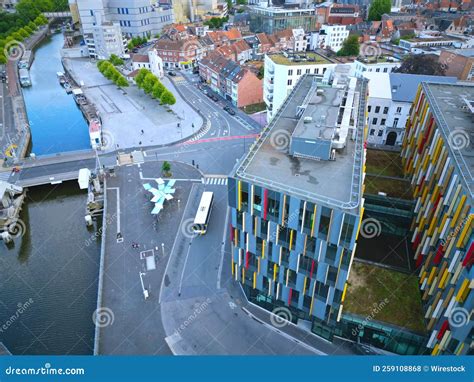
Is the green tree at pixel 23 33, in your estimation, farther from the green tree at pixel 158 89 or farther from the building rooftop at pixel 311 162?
the building rooftop at pixel 311 162

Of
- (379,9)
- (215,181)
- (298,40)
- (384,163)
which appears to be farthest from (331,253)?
(379,9)

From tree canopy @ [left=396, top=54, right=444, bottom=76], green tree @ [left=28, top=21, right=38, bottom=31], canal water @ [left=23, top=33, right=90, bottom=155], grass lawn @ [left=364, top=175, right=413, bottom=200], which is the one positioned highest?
tree canopy @ [left=396, top=54, right=444, bottom=76]

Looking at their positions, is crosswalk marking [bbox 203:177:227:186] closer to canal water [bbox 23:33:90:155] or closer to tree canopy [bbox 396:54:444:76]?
canal water [bbox 23:33:90:155]

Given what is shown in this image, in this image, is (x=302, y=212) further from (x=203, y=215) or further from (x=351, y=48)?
(x=351, y=48)

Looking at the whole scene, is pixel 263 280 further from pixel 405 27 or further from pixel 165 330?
pixel 405 27

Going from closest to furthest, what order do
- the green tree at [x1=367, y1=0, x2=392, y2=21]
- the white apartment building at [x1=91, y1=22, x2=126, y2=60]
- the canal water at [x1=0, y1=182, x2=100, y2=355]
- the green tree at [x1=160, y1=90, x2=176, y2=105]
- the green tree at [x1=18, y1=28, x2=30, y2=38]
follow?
the canal water at [x1=0, y1=182, x2=100, y2=355], the green tree at [x1=160, y1=90, x2=176, y2=105], the white apartment building at [x1=91, y1=22, x2=126, y2=60], the green tree at [x1=18, y1=28, x2=30, y2=38], the green tree at [x1=367, y1=0, x2=392, y2=21]

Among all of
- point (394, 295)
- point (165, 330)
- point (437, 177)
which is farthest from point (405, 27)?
point (165, 330)

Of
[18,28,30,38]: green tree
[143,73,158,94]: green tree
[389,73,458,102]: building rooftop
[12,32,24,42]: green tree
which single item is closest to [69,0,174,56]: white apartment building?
[12,32,24,42]: green tree

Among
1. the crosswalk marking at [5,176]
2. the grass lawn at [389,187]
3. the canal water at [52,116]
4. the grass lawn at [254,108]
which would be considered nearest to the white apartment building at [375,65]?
the grass lawn at [254,108]
